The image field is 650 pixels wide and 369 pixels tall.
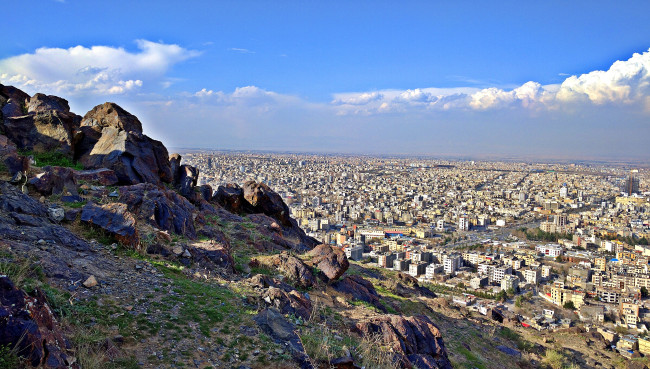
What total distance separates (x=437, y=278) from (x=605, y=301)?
35.3ft

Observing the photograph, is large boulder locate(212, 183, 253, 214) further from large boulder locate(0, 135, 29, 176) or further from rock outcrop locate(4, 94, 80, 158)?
large boulder locate(0, 135, 29, 176)

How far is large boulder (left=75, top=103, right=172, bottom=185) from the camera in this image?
11.0 m

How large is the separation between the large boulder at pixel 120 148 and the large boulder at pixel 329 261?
5359 mm

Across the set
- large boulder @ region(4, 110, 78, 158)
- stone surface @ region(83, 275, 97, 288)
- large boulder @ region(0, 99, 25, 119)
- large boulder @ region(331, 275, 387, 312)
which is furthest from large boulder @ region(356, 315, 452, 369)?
large boulder @ region(0, 99, 25, 119)

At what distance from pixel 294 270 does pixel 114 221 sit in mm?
3306

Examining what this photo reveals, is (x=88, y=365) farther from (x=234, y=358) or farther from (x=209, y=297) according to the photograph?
(x=209, y=297)

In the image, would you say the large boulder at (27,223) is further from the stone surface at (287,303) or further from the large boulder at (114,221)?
the stone surface at (287,303)

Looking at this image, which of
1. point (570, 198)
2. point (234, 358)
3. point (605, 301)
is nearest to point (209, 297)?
point (234, 358)

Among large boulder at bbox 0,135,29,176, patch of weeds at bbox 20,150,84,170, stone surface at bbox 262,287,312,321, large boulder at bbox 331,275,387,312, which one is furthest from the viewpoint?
patch of weeds at bbox 20,150,84,170

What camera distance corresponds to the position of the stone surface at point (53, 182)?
755 centimetres

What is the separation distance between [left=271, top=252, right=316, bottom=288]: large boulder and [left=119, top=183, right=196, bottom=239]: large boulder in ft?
6.33

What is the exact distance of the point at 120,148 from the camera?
11258 mm

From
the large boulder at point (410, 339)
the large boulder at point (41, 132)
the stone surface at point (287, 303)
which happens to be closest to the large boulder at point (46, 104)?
the large boulder at point (41, 132)

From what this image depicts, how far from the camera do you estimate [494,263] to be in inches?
1366
